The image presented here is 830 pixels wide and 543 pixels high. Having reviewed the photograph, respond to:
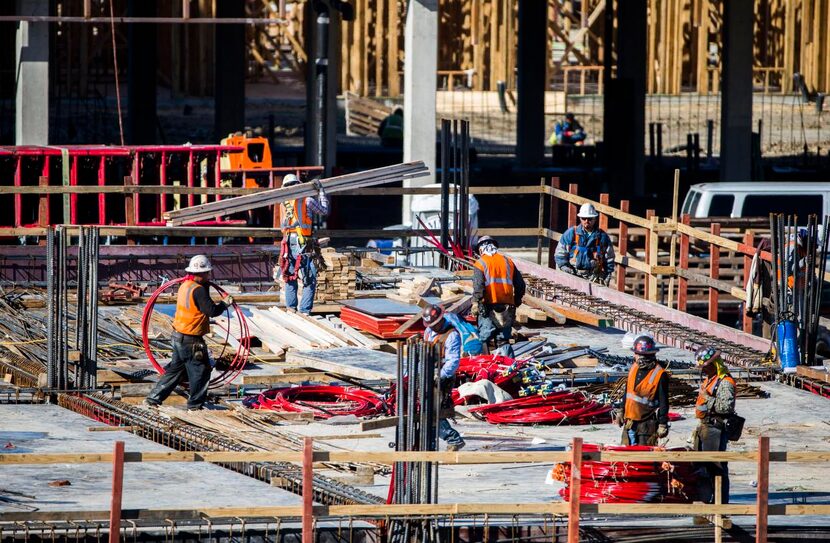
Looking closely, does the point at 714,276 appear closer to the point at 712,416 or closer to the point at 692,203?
the point at 692,203

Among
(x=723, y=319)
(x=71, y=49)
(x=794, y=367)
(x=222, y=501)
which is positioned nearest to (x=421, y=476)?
(x=222, y=501)

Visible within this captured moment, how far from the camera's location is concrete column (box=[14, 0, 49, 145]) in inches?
1068

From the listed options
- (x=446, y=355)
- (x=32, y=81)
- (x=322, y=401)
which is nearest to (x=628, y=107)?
(x=32, y=81)

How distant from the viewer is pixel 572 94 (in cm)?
5700

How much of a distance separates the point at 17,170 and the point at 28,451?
10.5 metres

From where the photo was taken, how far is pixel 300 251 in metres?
20.3

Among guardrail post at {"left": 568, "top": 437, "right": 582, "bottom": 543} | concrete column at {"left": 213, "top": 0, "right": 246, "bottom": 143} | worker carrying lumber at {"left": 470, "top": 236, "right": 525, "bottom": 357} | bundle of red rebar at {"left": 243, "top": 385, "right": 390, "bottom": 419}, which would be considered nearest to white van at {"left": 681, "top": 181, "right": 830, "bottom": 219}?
worker carrying lumber at {"left": 470, "top": 236, "right": 525, "bottom": 357}

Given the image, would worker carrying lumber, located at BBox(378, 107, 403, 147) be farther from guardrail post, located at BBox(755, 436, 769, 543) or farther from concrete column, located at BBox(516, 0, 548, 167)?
guardrail post, located at BBox(755, 436, 769, 543)

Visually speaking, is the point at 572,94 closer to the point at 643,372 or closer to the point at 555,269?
the point at 555,269

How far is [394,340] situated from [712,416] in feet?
23.5

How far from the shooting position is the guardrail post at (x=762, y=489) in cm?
1110

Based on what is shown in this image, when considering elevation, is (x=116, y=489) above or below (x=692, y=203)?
below

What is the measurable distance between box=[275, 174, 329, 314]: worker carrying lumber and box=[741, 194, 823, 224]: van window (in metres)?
8.36

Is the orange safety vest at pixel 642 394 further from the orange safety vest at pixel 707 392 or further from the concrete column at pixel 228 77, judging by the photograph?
the concrete column at pixel 228 77
